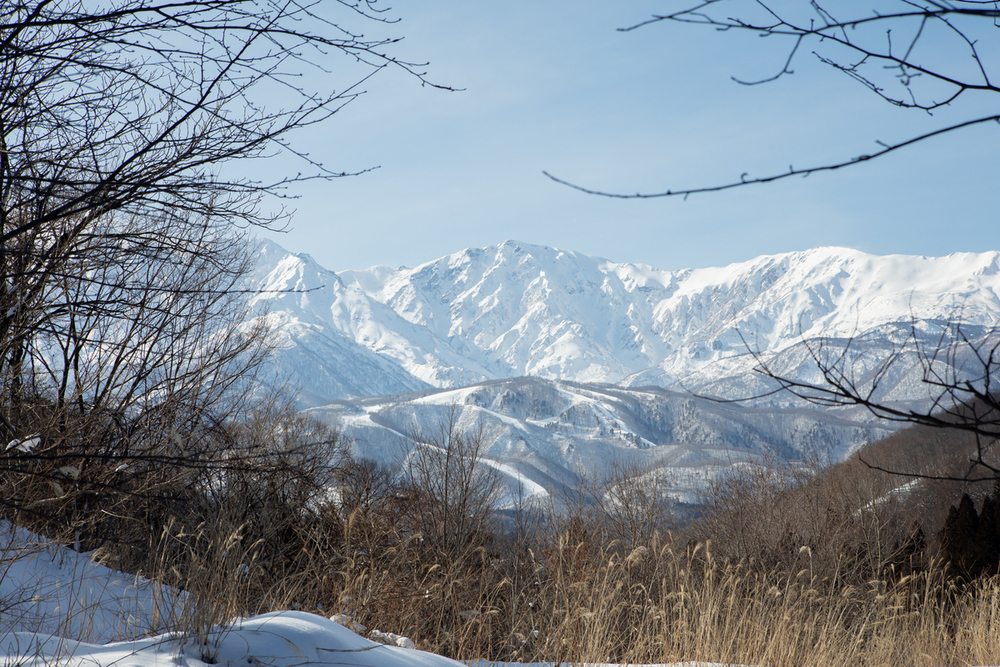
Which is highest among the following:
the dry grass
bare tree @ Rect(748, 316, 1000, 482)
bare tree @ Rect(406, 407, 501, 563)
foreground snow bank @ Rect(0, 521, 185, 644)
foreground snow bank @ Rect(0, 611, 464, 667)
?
bare tree @ Rect(748, 316, 1000, 482)

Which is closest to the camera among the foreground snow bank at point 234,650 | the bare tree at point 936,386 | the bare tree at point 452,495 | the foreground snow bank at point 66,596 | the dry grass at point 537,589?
the bare tree at point 936,386

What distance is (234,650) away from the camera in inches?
106

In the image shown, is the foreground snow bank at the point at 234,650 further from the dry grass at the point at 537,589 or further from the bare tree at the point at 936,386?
the bare tree at the point at 936,386

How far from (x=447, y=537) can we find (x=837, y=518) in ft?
47.9

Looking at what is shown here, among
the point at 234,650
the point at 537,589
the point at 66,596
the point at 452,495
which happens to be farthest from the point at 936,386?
the point at 452,495

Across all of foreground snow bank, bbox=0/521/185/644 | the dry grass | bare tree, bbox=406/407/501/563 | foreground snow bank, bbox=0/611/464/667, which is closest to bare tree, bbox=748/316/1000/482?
foreground snow bank, bbox=0/611/464/667

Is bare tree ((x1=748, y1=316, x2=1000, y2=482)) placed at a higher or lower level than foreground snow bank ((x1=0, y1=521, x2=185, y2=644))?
higher

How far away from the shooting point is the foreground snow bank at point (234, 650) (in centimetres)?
258

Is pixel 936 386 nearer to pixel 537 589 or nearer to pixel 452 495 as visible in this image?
pixel 537 589

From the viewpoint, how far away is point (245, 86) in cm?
332

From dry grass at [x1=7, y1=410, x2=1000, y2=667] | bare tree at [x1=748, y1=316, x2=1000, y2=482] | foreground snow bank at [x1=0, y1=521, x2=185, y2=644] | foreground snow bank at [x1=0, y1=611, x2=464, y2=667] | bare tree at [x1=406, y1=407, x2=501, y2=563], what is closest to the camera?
bare tree at [x1=748, y1=316, x2=1000, y2=482]

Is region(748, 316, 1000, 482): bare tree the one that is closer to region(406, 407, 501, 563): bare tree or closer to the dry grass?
the dry grass

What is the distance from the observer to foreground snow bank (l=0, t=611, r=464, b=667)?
258cm

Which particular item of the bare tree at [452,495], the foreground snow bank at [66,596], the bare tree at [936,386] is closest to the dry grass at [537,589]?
the bare tree at [452,495]
